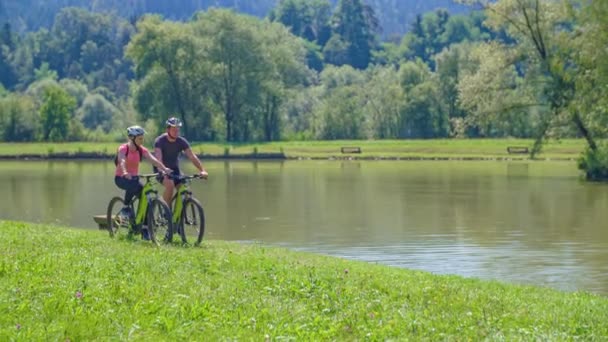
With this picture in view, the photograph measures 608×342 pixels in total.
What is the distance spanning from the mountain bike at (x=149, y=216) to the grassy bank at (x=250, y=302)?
2.34m

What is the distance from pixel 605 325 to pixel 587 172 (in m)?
48.7

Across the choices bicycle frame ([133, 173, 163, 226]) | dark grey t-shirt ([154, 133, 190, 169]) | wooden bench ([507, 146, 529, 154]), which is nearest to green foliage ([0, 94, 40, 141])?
wooden bench ([507, 146, 529, 154])

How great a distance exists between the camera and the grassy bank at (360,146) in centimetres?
9156

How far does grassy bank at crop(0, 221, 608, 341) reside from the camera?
11156mm

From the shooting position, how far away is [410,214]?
36906 millimetres

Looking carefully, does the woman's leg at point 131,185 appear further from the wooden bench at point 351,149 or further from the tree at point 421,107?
the tree at point 421,107

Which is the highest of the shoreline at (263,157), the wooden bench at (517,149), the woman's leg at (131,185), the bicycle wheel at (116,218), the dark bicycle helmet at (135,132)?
the dark bicycle helmet at (135,132)

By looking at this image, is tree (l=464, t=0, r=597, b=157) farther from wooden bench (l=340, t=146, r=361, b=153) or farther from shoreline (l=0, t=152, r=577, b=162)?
wooden bench (l=340, t=146, r=361, b=153)

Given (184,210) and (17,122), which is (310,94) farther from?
(184,210)

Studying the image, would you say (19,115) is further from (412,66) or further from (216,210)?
(216,210)

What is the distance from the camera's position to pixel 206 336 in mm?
10891

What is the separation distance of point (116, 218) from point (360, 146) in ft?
274

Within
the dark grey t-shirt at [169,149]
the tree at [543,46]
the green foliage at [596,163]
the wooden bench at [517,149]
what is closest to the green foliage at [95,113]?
the wooden bench at [517,149]

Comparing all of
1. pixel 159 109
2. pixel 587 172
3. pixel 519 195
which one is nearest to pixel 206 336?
pixel 519 195
